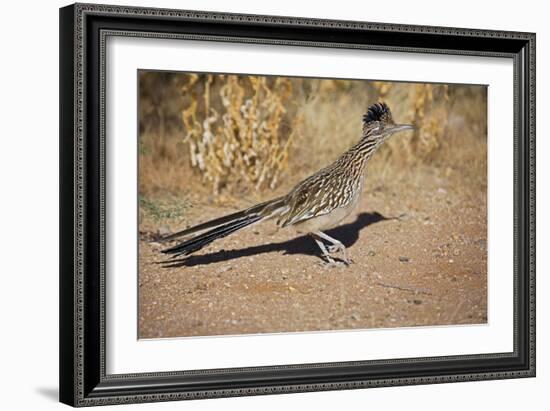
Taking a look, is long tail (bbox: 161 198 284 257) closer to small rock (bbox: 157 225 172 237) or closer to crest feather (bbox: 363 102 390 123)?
small rock (bbox: 157 225 172 237)

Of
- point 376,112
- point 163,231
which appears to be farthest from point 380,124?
point 163,231

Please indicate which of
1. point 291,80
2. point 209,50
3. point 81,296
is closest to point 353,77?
point 291,80

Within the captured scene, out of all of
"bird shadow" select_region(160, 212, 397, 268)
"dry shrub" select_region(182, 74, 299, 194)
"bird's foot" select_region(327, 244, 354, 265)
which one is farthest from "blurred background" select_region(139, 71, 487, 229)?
"bird's foot" select_region(327, 244, 354, 265)

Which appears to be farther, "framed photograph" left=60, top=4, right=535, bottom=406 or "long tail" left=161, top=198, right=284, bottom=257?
"long tail" left=161, top=198, right=284, bottom=257

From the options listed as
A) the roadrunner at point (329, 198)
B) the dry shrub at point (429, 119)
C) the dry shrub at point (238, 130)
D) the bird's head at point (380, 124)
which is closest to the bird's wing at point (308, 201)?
the roadrunner at point (329, 198)

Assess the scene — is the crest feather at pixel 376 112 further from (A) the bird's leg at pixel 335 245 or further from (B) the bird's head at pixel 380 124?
(A) the bird's leg at pixel 335 245

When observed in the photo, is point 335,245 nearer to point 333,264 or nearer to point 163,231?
point 333,264
